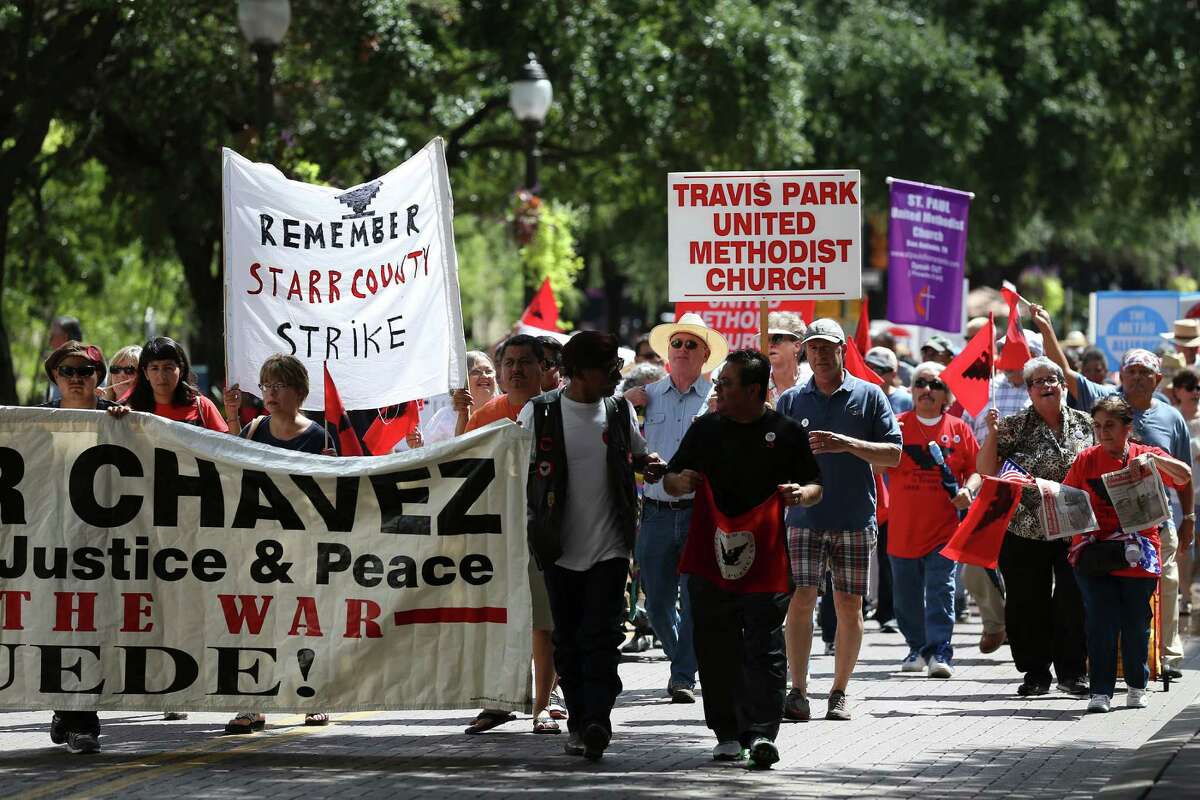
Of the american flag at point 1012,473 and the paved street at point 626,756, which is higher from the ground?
the american flag at point 1012,473

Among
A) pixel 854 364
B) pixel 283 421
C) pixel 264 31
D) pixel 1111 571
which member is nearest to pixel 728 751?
pixel 283 421

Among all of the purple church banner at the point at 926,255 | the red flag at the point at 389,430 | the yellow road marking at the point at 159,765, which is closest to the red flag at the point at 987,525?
the red flag at the point at 389,430

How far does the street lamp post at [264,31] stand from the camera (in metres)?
15.7

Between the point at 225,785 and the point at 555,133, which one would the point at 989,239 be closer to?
the point at 555,133

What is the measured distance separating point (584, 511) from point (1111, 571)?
11.1 feet

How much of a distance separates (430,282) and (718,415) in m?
2.37

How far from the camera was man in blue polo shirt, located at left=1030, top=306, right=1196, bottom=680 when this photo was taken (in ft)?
41.4

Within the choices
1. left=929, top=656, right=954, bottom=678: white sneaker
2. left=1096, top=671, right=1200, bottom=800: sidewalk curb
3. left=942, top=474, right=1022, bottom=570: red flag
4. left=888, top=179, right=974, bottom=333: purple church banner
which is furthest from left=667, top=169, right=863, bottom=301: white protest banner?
left=888, top=179, right=974, bottom=333: purple church banner

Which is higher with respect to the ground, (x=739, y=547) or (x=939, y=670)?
(x=739, y=547)

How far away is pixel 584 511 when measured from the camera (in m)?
9.18

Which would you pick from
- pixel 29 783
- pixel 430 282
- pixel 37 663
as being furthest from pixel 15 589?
pixel 430 282

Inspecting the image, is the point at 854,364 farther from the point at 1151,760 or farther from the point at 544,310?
the point at 544,310

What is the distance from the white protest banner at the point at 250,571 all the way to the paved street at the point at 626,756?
33 cm

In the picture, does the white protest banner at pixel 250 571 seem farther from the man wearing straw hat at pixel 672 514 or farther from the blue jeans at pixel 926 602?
the blue jeans at pixel 926 602
